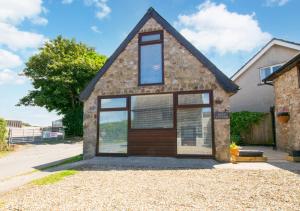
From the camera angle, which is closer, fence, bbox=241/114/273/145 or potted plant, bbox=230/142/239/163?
potted plant, bbox=230/142/239/163

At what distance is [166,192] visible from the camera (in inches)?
223

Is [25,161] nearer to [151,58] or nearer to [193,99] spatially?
[151,58]

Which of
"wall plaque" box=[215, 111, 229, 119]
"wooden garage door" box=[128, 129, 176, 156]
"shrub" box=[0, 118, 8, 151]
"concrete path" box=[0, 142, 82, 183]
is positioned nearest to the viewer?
"concrete path" box=[0, 142, 82, 183]

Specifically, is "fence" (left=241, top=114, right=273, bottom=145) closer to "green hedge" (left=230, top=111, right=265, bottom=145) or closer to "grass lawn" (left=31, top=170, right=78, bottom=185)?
"green hedge" (left=230, top=111, right=265, bottom=145)

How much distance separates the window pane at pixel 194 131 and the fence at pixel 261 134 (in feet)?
27.9

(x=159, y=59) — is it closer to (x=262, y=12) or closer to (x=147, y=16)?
(x=147, y=16)

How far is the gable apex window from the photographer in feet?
37.2

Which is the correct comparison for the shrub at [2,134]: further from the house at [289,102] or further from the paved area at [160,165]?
the house at [289,102]

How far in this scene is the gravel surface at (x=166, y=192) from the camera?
15.6ft

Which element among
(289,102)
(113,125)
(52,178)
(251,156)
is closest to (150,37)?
(113,125)

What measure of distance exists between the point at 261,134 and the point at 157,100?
1007 centimetres

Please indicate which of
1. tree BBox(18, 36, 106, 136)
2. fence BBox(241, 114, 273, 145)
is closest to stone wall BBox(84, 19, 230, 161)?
fence BBox(241, 114, 273, 145)

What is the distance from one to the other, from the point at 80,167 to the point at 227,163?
628 cm

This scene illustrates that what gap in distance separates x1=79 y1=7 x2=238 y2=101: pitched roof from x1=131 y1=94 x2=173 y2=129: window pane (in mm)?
2282
